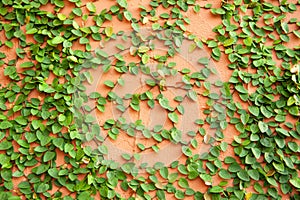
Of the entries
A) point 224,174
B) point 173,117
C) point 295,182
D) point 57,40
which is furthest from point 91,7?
point 295,182

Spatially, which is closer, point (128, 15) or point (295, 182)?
point (295, 182)

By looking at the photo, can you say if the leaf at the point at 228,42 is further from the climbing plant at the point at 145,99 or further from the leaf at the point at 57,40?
the leaf at the point at 57,40

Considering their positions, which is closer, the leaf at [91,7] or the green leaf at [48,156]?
the green leaf at [48,156]

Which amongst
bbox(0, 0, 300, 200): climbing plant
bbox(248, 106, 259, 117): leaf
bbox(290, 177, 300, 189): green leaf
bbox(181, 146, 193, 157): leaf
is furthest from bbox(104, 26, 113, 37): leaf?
bbox(290, 177, 300, 189): green leaf

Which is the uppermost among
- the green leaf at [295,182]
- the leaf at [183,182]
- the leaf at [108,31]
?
the leaf at [108,31]

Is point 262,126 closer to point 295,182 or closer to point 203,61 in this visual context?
point 295,182

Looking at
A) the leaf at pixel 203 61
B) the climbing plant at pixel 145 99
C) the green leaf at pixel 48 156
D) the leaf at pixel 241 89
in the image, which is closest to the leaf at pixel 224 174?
the climbing plant at pixel 145 99

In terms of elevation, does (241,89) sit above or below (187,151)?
above

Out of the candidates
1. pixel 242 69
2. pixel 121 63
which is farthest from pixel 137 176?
pixel 242 69

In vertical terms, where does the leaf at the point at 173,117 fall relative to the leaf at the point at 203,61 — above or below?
below

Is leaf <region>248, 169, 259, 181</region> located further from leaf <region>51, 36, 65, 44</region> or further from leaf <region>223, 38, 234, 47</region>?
leaf <region>51, 36, 65, 44</region>
